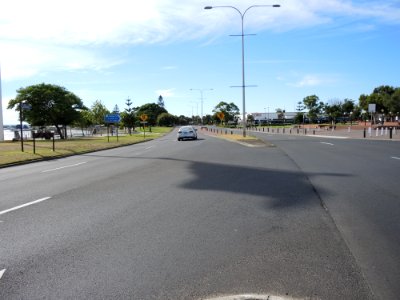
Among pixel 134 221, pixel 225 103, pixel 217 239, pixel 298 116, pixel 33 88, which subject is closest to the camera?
pixel 217 239

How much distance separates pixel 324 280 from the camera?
446 centimetres

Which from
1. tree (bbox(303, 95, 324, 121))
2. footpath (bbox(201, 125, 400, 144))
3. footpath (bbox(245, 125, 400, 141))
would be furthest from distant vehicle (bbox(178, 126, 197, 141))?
tree (bbox(303, 95, 324, 121))

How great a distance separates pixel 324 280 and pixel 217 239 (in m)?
1.84

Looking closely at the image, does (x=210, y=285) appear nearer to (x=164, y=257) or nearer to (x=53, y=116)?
(x=164, y=257)

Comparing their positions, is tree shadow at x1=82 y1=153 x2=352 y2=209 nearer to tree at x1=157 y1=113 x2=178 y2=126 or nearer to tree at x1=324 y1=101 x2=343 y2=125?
tree at x1=324 y1=101 x2=343 y2=125

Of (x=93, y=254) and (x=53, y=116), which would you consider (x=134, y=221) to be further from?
(x=53, y=116)

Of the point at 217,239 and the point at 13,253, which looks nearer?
the point at 13,253

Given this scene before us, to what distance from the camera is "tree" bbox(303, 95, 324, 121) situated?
130875 millimetres

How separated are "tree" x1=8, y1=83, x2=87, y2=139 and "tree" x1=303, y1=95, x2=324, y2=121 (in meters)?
85.8

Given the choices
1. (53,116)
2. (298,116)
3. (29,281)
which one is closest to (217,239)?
(29,281)

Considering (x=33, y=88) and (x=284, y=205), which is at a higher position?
(x=33, y=88)

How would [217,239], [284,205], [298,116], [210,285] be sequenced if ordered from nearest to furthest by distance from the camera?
[210,285] < [217,239] < [284,205] < [298,116]

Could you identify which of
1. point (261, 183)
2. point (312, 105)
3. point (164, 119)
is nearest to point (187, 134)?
point (261, 183)

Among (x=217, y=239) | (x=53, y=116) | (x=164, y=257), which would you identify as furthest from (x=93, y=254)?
(x=53, y=116)
